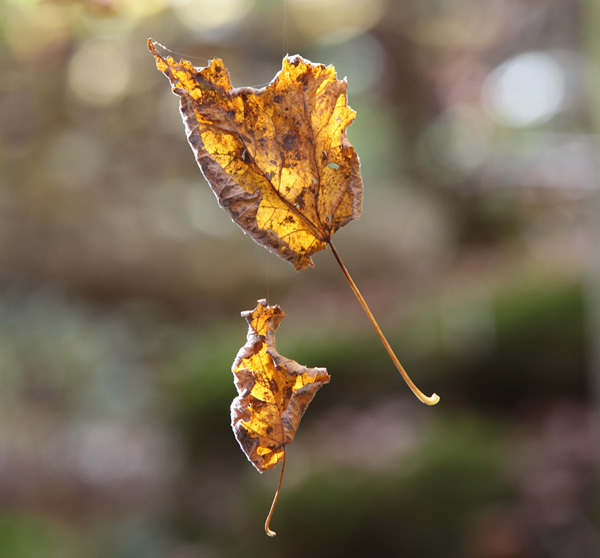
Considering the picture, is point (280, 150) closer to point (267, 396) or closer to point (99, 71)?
point (267, 396)

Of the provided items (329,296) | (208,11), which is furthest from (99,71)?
(329,296)

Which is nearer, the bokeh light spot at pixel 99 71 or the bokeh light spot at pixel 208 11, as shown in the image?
the bokeh light spot at pixel 208 11

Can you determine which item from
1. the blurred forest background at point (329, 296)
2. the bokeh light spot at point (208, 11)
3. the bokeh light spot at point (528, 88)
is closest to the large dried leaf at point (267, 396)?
the blurred forest background at point (329, 296)

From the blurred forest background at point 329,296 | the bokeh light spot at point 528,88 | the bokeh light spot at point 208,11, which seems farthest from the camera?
the bokeh light spot at point 528,88

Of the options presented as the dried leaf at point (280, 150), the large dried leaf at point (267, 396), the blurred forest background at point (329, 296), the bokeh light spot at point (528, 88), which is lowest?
the large dried leaf at point (267, 396)

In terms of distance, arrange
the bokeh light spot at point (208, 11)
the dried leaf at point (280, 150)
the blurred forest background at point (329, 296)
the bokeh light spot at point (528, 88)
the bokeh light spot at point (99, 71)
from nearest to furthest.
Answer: the dried leaf at point (280, 150)
the blurred forest background at point (329, 296)
the bokeh light spot at point (208, 11)
the bokeh light spot at point (99, 71)
the bokeh light spot at point (528, 88)

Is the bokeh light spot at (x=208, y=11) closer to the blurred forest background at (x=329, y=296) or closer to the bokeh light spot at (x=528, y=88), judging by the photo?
the blurred forest background at (x=329, y=296)

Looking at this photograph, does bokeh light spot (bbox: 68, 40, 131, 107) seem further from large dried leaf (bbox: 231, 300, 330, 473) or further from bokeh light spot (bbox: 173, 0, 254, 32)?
large dried leaf (bbox: 231, 300, 330, 473)
